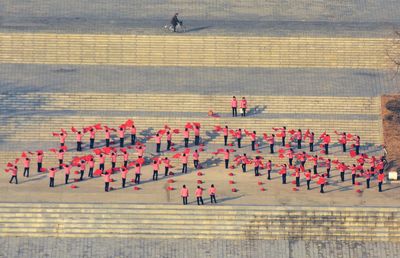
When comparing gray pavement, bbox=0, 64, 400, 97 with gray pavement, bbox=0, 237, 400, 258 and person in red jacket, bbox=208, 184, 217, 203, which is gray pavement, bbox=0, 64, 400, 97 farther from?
gray pavement, bbox=0, 237, 400, 258

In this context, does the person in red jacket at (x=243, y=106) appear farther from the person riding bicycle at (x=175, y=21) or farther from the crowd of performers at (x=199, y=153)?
the person riding bicycle at (x=175, y=21)

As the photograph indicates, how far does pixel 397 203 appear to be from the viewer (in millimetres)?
66500

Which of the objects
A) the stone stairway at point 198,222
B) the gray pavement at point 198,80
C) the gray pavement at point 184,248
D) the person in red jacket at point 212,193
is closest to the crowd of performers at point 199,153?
the stone stairway at point 198,222

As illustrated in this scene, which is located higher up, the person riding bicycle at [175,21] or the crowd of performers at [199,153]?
the person riding bicycle at [175,21]

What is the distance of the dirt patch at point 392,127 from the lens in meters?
71.2

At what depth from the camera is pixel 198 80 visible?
77.1 m

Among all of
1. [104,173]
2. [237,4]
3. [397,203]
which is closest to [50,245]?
[104,173]

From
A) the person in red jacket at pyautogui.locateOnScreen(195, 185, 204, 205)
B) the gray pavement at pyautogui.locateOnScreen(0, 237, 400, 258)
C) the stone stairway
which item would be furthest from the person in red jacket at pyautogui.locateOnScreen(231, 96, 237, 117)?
the gray pavement at pyautogui.locateOnScreen(0, 237, 400, 258)

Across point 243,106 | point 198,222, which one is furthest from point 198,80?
point 198,222

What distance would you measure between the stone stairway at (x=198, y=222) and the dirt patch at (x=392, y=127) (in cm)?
701

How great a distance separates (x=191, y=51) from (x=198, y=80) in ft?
9.23

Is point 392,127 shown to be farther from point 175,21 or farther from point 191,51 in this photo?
point 175,21

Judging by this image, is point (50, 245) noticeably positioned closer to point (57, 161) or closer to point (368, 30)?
point (57, 161)

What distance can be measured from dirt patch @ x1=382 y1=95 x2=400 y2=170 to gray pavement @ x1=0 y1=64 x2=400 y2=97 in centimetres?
121
